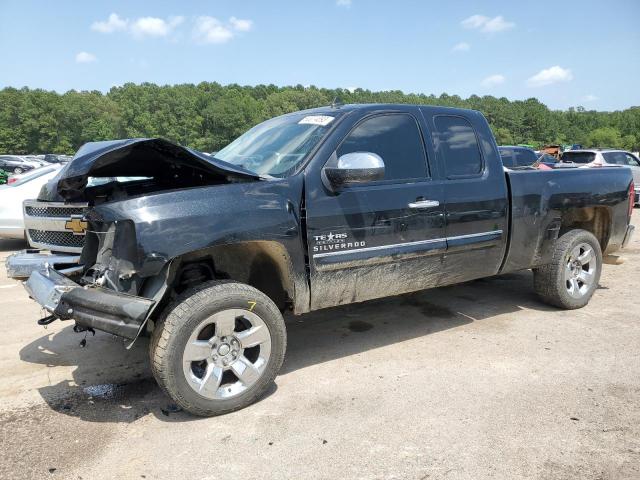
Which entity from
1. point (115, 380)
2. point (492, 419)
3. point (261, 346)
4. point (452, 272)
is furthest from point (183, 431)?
point (452, 272)

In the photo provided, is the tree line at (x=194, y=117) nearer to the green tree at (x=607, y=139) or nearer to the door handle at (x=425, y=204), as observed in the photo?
the green tree at (x=607, y=139)

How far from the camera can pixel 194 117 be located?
4242 inches

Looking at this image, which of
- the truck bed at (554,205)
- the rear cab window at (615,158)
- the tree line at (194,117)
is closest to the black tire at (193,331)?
the truck bed at (554,205)

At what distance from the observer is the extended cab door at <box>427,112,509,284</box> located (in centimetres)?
408

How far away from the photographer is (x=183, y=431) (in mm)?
2959

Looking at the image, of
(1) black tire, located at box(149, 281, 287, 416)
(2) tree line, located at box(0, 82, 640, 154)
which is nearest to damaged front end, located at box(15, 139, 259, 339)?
(1) black tire, located at box(149, 281, 287, 416)

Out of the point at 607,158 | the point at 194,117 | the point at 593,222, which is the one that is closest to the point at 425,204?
the point at 593,222

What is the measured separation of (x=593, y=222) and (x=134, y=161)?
487 cm

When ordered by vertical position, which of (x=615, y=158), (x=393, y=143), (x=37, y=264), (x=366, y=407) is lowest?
(x=366, y=407)

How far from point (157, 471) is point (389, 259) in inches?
82.1

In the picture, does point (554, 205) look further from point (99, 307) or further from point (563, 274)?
point (99, 307)

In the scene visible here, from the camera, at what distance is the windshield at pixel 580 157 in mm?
15316

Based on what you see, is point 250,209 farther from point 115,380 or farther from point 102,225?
point 115,380

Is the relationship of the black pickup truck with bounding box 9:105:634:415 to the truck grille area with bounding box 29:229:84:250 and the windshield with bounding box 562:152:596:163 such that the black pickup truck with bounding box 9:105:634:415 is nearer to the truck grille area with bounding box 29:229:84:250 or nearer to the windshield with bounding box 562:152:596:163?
the truck grille area with bounding box 29:229:84:250
